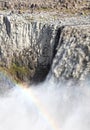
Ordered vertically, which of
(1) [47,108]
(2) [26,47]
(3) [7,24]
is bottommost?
(1) [47,108]

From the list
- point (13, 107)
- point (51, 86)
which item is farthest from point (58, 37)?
point (13, 107)

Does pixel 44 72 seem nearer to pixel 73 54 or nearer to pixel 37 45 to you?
pixel 37 45

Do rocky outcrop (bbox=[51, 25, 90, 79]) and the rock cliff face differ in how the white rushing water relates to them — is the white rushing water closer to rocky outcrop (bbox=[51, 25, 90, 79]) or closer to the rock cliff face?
rocky outcrop (bbox=[51, 25, 90, 79])

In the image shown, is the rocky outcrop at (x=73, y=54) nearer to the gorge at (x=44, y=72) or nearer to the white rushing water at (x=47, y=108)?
the gorge at (x=44, y=72)

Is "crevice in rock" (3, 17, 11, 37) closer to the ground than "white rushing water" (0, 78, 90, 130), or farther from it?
farther from it

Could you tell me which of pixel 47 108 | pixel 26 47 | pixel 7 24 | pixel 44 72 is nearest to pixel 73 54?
pixel 47 108

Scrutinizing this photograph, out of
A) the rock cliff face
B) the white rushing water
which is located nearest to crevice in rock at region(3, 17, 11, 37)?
the rock cliff face
